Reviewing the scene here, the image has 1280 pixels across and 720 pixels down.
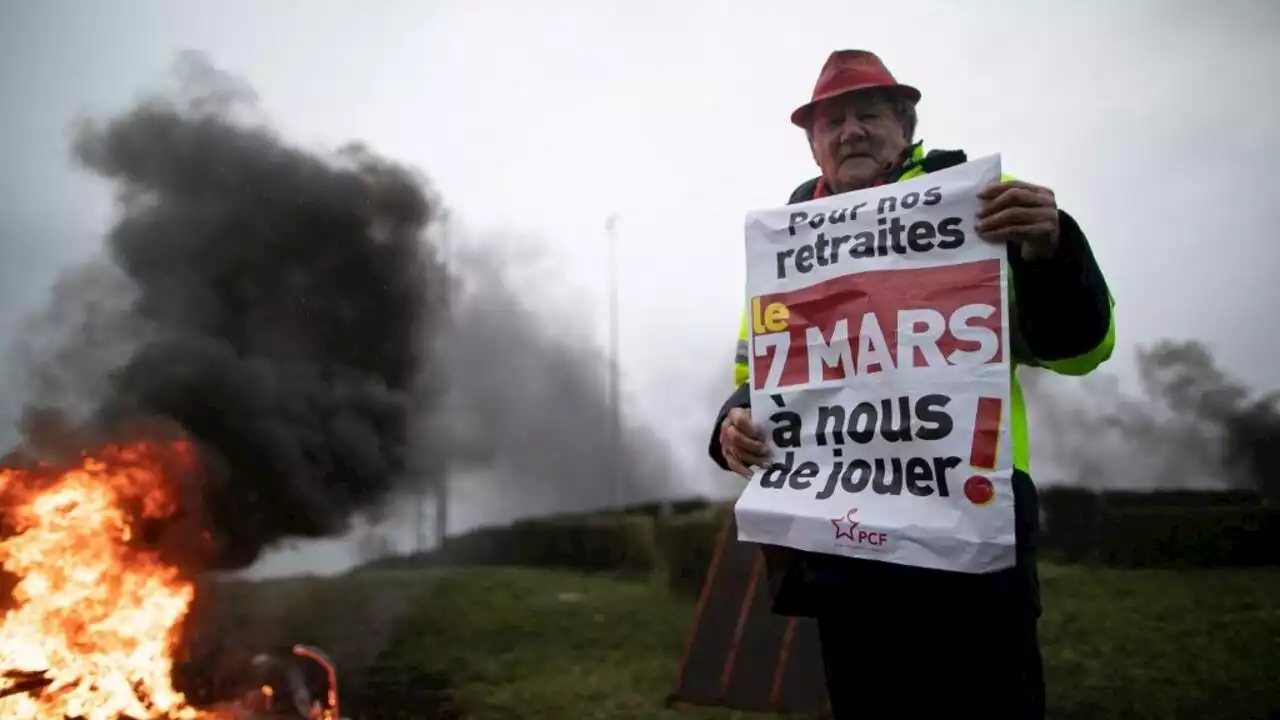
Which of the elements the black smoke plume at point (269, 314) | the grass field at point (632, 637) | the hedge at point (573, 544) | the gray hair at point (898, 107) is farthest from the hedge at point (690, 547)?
the gray hair at point (898, 107)

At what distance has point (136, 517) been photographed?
355 inches

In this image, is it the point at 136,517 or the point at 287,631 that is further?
the point at 287,631

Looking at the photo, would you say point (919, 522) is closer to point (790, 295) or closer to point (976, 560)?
point (976, 560)

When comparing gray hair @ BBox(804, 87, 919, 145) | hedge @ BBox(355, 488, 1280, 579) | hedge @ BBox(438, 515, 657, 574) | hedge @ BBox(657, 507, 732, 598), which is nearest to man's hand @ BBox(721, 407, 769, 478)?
gray hair @ BBox(804, 87, 919, 145)

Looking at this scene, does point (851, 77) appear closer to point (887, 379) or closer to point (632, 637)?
point (887, 379)

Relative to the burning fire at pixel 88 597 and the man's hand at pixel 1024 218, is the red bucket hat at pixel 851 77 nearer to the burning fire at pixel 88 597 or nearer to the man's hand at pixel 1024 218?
the man's hand at pixel 1024 218

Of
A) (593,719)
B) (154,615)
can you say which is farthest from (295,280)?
(593,719)

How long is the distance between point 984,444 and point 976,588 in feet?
1.04

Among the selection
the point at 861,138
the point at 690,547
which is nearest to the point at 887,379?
the point at 861,138

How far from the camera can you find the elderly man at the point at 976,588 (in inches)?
81.4

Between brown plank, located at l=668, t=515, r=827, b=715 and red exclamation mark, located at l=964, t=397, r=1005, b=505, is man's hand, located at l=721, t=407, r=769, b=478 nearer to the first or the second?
red exclamation mark, located at l=964, t=397, r=1005, b=505

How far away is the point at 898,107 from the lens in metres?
2.61

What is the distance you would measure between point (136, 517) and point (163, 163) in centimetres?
457

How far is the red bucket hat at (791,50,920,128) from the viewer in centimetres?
252
